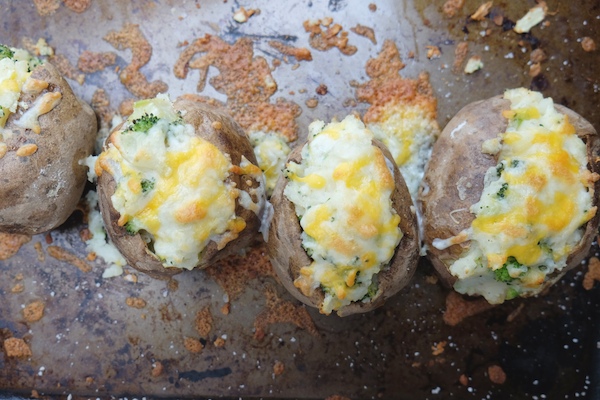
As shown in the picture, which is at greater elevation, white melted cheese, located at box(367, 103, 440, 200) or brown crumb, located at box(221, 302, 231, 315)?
white melted cheese, located at box(367, 103, 440, 200)

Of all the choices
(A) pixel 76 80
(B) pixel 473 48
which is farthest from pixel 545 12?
(A) pixel 76 80

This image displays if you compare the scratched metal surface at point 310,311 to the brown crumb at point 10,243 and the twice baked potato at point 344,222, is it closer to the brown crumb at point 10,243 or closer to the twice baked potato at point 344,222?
the brown crumb at point 10,243

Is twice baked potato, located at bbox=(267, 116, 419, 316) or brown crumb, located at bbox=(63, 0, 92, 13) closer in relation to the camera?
twice baked potato, located at bbox=(267, 116, 419, 316)

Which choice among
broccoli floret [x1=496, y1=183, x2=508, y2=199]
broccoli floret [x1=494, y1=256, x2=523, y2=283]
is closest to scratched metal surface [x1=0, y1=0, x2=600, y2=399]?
broccoli floret [x1=494, y1=256, x2=523, y2=283]

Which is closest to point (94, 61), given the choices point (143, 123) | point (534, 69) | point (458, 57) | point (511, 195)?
point (143, 123)

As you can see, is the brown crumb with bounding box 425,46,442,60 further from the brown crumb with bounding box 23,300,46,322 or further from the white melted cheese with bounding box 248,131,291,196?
the brown crumb with bounding box 23,300,46,322
